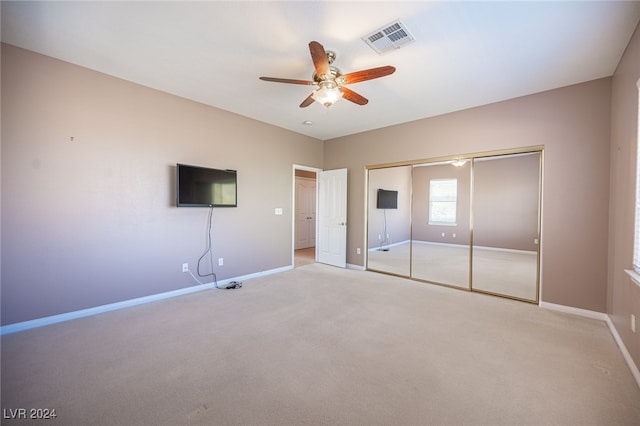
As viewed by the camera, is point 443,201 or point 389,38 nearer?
point 389,38

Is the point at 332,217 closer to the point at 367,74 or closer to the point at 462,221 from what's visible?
the point at 462,221

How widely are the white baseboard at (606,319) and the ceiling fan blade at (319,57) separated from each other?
3.43m

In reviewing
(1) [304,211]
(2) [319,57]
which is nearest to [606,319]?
(2) [319,57]

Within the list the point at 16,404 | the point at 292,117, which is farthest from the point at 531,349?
the point at 292,117

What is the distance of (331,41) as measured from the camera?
2414 mm

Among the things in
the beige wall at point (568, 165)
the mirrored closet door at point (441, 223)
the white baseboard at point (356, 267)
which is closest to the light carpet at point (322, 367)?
the beige wall at point (568, 165)

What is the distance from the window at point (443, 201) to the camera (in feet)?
A: 14.7

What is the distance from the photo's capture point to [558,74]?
2.97 metres

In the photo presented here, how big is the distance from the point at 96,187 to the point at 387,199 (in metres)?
4.60

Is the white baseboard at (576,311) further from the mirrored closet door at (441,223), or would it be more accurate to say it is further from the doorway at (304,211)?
the doorway at (304,211)

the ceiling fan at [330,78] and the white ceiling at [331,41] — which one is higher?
the white ceiling at [331,41]

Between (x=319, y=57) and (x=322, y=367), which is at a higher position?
(x=319, y=57)

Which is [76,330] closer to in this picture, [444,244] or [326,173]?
[326,173]

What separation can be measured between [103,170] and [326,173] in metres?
3.91
